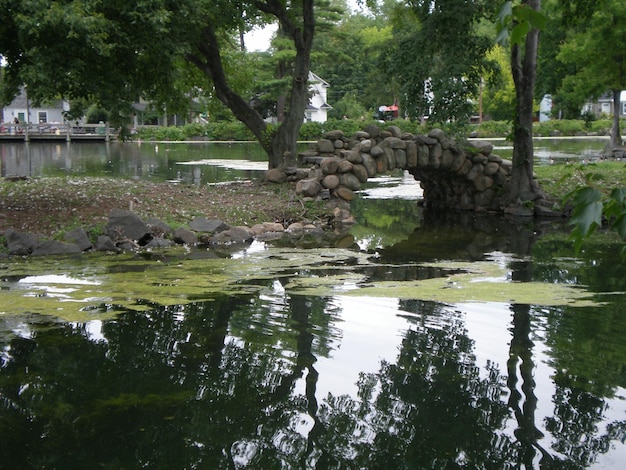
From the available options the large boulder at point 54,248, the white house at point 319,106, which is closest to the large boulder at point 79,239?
the large boulder at point 54,248

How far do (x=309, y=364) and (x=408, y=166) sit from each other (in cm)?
1279

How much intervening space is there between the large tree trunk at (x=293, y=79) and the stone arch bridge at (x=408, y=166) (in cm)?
191

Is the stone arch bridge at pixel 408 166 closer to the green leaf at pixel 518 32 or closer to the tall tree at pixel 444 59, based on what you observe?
the tall tree at pixel 444 59

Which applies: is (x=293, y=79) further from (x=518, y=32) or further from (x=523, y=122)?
(x=518, y=32)

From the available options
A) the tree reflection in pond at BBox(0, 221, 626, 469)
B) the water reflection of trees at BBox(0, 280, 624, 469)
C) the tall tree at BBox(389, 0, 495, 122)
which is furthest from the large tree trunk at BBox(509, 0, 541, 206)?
the water reflection of trees at BBox(0, 280, 624, 469)

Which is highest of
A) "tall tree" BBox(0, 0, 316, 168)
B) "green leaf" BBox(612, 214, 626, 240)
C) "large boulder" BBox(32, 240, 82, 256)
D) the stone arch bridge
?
"tall tree" BBox(0, 0, 316, 168)

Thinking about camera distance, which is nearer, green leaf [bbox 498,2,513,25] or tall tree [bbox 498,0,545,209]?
green leaf [bbox 498,2,513,25]

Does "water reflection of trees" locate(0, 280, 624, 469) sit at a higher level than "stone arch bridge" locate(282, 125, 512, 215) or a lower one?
lower

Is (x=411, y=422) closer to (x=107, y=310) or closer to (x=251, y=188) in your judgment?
(x=107, y=310)

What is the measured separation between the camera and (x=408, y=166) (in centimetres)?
1941

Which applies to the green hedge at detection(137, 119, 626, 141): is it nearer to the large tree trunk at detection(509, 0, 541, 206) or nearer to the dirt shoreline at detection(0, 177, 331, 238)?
the large tree trunk at detection(509, 0, 541, 206)

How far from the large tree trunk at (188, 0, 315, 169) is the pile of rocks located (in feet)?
23.1

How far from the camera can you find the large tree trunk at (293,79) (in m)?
22.3

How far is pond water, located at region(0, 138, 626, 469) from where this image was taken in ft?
18.0
